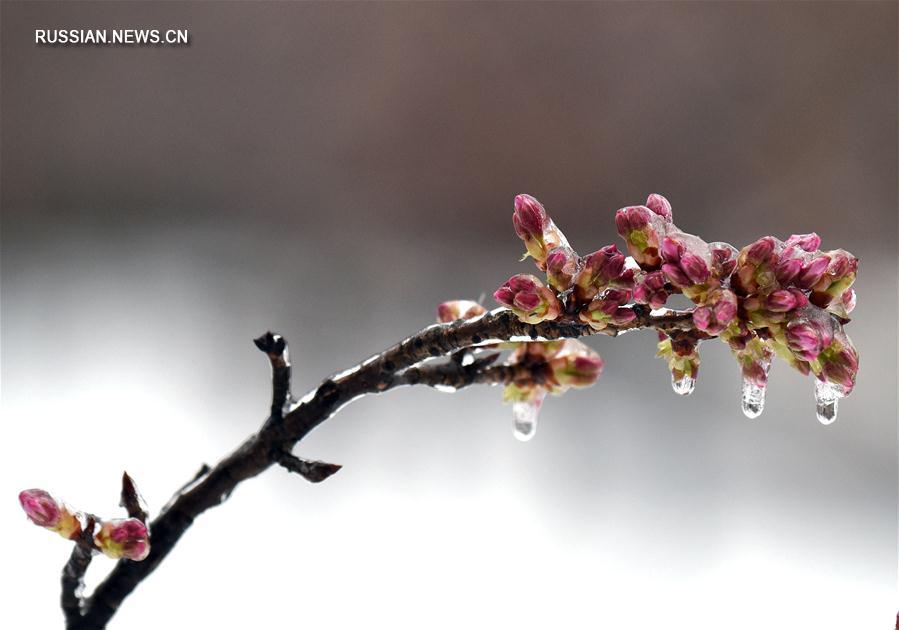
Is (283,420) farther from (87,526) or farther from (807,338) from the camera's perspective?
(807,338)

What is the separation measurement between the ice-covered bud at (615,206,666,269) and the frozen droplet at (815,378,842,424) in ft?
0.23

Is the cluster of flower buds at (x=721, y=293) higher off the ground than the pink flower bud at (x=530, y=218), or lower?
lower

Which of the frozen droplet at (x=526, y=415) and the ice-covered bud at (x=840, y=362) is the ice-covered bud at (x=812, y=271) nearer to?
the ice-covered bud at (x=840, y=362)

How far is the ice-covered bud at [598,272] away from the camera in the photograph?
0.89ft

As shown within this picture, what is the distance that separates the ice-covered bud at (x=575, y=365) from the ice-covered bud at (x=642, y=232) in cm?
8

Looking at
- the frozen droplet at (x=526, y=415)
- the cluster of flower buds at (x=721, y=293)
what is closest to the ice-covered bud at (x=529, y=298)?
the cluster of flower buds at (x=721, y=293)

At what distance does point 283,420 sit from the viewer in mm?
339

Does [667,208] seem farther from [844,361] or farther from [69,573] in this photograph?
[69,573]

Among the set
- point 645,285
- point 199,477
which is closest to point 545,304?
point 645,285

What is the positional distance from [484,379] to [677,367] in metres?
0.09

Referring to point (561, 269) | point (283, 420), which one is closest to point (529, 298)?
point (561, 269)

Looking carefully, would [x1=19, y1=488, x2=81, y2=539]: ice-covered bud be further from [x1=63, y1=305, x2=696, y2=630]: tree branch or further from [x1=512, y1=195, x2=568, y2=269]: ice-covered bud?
[x1=512, y1=195, x2=568, y2=269]: ice-covered bud

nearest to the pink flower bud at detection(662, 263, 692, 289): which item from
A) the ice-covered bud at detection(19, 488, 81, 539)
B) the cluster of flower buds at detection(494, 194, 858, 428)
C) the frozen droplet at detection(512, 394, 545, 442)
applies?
the cluster of flower buds at detection(494, 194, 858, 428)

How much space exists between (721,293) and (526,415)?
146 millimetres
